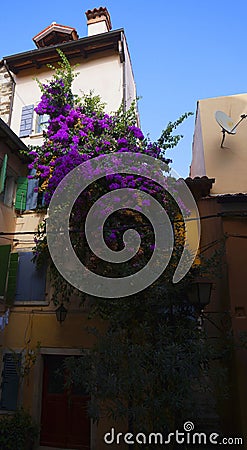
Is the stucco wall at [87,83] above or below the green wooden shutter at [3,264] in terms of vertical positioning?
above

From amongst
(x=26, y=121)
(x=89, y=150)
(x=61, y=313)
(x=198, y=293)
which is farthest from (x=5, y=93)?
(x=198, y=293)

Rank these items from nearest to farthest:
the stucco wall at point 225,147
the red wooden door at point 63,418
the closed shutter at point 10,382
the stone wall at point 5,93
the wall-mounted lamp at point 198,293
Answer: the wall-mounted lamp at point 198,293 → the red wooden door at point 63,418 → the closed shutter at point 10,382 → the stucco wall at point 225,147 → the stone wall at point 5,93

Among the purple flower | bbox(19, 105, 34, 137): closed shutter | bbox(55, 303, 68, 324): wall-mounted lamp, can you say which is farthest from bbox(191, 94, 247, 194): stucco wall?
bbox(19, 105, 34, 137): closed shutter

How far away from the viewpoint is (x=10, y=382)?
8.48 meters

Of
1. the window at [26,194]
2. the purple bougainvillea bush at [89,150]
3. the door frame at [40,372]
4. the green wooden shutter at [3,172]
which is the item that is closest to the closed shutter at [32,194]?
the window at [26,194]

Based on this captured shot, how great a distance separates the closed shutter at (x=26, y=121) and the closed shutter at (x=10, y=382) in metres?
6.80

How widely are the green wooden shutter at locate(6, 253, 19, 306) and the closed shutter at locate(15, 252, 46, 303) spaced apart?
0.31 m

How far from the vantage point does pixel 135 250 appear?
6.92 meters

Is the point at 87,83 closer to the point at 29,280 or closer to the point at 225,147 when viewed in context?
the point at 225,147

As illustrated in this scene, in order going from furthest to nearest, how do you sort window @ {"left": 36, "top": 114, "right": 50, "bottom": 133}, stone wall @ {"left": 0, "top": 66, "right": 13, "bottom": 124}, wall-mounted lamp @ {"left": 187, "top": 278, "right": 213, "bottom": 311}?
stone wall @ {"left": 0, "top": 66, "right": 13, "bottom": 124}
window @ {"left": 36, "top": 114, "right": 50, "bottom": 133}
wall-mounted lamp @ {"left": 187, "top": 278, "right": 213, "bottom": 311}

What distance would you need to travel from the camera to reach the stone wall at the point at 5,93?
11594 mm

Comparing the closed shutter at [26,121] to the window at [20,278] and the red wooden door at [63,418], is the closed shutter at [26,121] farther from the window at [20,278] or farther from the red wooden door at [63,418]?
the red wooden door at [63,418]

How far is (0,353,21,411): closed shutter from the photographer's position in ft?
27.2

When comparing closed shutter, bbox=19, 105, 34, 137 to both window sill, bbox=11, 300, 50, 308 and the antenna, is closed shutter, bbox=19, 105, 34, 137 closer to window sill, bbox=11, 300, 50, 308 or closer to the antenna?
window sill, bbox=11, 300, 50, 308
